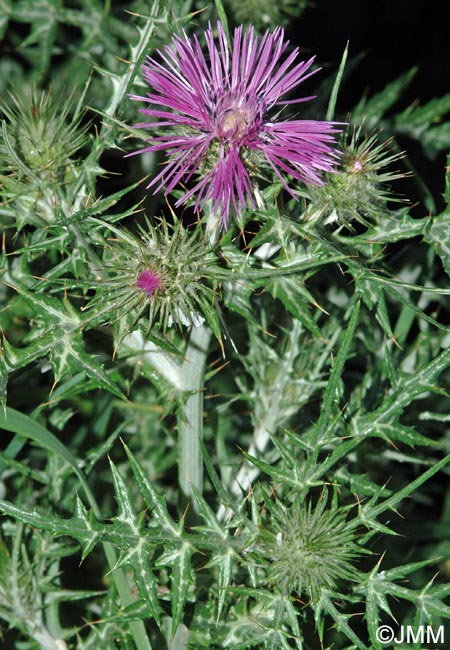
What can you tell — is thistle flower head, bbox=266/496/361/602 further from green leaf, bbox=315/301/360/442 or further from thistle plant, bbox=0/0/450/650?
green leaf, bbox=315/301/360/442

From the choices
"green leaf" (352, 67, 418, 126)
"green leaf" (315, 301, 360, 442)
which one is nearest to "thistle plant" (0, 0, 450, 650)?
"green leaf" (315, 301, 360, 442)

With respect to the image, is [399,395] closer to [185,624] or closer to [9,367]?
[185,624]

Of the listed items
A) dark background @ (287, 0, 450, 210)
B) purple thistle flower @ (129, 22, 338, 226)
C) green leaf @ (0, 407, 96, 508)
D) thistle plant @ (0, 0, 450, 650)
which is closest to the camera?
purple thistle flower @ (129, 22, 338, 226)

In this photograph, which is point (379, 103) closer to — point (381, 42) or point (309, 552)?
point (381, 42)

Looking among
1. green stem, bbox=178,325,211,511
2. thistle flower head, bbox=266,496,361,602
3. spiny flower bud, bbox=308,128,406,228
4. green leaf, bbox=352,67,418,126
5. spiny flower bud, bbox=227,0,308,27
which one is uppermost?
spiny flower bud, bbox=227,0,308,27

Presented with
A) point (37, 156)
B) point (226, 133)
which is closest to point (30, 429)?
point (37, 156)

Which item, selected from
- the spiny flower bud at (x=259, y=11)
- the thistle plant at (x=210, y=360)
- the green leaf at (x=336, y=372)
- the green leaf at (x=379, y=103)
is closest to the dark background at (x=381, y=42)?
the green leaf at (x=379, y=103)

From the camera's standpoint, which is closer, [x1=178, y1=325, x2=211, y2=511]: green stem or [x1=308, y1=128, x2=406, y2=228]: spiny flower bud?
[x1=308, y1=128, x2=406, y2=228]: spiny flower bud

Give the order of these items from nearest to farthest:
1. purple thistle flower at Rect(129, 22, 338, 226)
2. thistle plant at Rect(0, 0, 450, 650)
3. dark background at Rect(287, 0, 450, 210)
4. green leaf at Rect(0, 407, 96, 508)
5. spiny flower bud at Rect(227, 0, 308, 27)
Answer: purple thistle flower at Rect(129, 22, 338, 226)
thistle plant at Rect(0, 0, 450, 650)
green leaf at Rect(0, 407, 96, 508)
spiny flower bud at Rect(227, 0, 308, 27)
dark background at Rect(287, 0, 450, 210)
